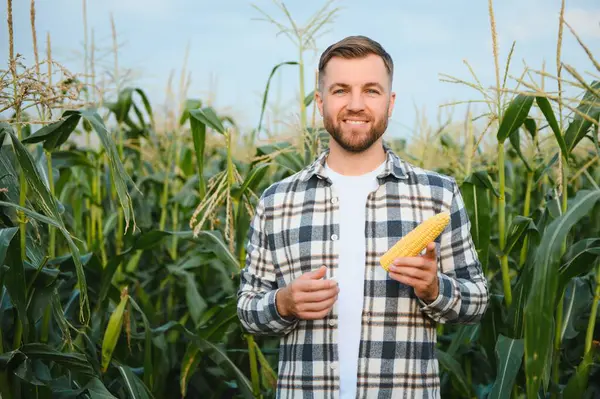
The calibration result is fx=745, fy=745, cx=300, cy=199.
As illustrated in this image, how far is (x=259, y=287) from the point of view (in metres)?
2.70

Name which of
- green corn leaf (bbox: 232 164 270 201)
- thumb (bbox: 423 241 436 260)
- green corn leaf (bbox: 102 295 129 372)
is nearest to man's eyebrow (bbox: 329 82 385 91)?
thumb (bbox: 423 241 436 260)

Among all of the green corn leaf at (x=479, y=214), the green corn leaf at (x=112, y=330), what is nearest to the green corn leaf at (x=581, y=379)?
the green corn leaf at (x=479, y=214)

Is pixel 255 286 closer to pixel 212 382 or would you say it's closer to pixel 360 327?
pixel 360 327

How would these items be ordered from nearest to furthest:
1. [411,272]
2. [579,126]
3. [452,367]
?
[411,272], [579,126], [452,367]

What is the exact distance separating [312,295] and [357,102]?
65cm

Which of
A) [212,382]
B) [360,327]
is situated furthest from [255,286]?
[212,382]

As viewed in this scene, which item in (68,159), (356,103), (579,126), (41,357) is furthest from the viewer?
(68,159)

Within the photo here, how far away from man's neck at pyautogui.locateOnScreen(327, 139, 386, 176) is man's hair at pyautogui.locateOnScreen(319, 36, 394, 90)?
9.3 inches

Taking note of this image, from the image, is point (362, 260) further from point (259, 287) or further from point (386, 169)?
point (259, 287)

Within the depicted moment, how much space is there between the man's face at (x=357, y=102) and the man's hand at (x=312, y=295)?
50 centimetres

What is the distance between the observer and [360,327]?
2443 mm

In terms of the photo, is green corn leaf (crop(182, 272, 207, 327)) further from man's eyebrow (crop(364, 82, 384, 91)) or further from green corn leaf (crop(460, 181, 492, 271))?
man's eyebrow (crop(364, 82, 384, 91))

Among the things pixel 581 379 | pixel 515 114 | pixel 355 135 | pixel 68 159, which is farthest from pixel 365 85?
pixel 68 159

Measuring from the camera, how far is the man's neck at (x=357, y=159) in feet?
8.30
